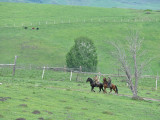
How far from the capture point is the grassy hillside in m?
75.9

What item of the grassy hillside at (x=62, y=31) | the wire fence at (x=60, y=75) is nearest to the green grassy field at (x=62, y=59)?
the grassy hillside at (x=62, y=31)

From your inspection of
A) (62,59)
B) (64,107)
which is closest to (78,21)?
(62,59)

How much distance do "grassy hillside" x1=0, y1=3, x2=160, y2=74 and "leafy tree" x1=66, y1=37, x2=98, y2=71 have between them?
502 centimetres

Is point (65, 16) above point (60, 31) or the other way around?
above

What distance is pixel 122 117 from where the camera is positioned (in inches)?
841

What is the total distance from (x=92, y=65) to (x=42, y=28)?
34.3 metres

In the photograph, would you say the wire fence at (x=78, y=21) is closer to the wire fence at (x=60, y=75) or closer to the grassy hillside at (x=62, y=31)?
the grassy hillside at (x=62, y=31)

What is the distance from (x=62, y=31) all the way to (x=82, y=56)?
30854 mm

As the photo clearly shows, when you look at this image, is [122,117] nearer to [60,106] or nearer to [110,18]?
[60,106]

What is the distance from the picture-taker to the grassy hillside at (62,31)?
7594 cm

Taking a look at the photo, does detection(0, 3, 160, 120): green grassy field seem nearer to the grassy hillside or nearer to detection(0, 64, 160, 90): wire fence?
the grassy hillside

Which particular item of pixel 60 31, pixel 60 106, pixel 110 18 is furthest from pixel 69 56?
Result: pixel 110 18

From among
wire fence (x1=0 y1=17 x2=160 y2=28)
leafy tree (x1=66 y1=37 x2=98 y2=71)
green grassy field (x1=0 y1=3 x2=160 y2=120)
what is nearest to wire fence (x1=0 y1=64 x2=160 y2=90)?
green grassy field (x1=0 y1=3 x2=160 y2=120)

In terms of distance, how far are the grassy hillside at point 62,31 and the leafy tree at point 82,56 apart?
502 cm
